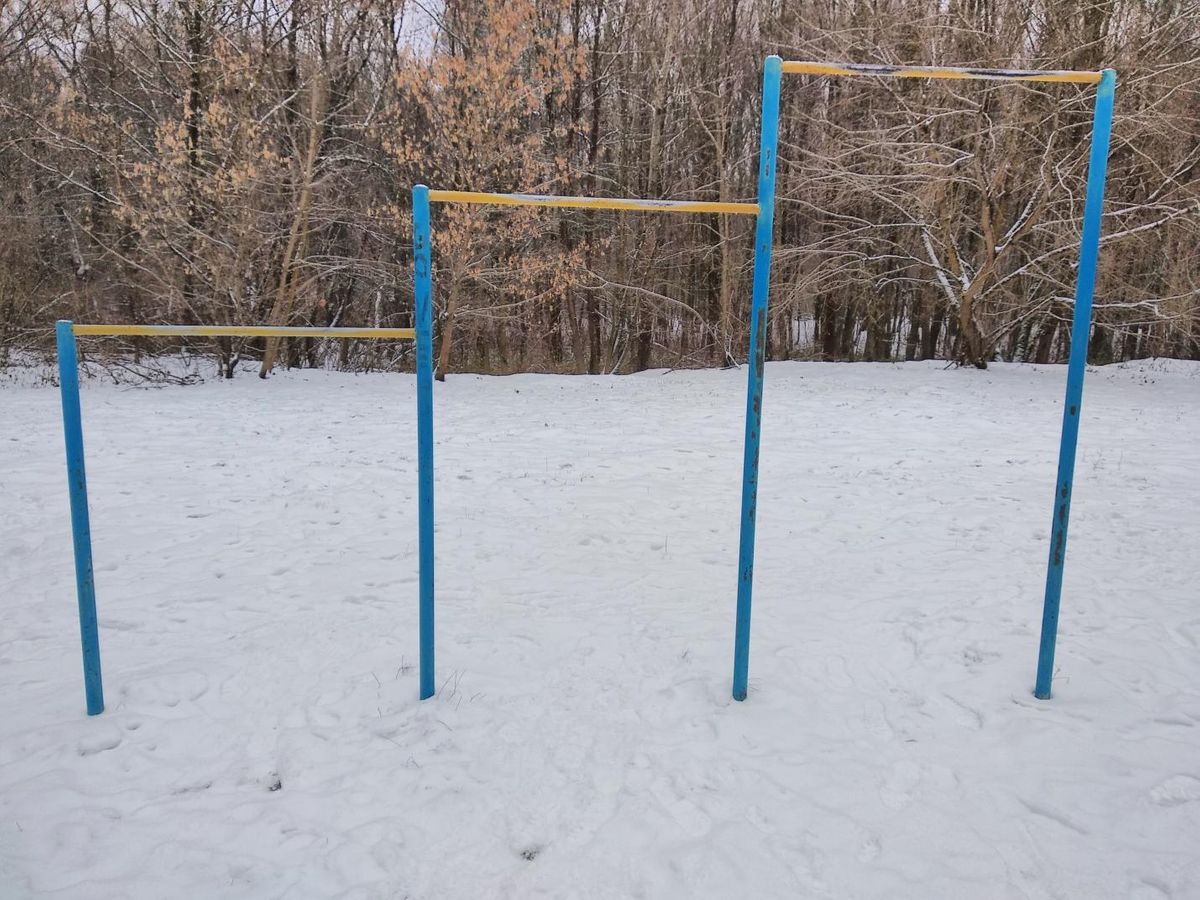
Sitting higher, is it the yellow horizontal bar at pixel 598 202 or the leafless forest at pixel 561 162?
the leafless forest at pixel 561 162

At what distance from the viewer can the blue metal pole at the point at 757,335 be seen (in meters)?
2.56

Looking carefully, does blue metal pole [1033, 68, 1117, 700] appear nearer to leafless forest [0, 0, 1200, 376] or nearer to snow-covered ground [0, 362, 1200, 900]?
snow-covered ground [0, 362, 1200, 900]

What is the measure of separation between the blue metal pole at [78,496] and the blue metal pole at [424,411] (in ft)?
3.73

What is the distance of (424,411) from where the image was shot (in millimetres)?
2779

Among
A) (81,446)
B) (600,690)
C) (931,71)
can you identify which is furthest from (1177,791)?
(81,446)

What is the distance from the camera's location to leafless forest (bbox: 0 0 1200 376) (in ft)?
39.4

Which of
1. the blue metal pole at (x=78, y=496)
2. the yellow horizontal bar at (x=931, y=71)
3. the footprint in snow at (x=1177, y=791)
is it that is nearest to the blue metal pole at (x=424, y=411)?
the blue metal pole at (x=78, y=496)

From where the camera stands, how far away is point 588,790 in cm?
248

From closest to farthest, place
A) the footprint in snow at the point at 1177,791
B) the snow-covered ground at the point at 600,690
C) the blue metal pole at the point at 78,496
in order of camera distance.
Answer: the snow-covered ground at the point at 600,690 → the footprint in snow at the point at 1177,791 → the blue metal pole at the point at 78,496

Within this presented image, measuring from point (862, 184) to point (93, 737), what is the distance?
1303 centimetres

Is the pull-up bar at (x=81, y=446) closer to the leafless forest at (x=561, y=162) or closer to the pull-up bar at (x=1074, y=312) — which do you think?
the pull-up bar at (x=1074, y=312)

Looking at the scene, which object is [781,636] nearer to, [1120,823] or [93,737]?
[1120,823]

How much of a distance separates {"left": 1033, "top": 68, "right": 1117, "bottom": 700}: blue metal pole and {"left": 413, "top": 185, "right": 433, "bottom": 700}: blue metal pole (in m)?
2.27

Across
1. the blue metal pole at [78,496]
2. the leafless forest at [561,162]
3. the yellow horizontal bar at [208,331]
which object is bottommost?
the blue metal pole at [78,496]
